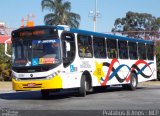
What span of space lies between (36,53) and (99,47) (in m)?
4.44

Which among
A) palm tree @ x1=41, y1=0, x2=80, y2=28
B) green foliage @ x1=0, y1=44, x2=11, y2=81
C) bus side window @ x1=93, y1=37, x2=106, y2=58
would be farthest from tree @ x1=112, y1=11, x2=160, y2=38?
bus side window @ x1=93, y1=37, x2=106, y2=58

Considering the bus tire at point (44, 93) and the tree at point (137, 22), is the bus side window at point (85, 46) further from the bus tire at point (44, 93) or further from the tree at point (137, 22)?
the tree at point (137, 22)

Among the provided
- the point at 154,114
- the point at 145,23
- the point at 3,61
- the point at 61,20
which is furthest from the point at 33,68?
the point at 145,23

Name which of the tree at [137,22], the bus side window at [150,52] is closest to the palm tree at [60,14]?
the tree at [137,22]

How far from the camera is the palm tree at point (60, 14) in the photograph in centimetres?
6944

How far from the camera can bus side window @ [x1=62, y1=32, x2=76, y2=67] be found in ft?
61.8

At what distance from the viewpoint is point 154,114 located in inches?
526

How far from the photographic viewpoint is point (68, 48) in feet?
62.4

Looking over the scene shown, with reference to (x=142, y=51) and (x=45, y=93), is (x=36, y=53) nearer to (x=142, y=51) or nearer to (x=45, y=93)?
(x=45, y=93)

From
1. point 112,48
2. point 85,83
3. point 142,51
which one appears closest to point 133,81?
point 142,51

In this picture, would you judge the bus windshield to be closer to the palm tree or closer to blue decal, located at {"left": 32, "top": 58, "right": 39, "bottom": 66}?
blue decal, located at {"left": 32, "top": 58, "right": 39, "bottom": 66}

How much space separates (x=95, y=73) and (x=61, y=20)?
48.6m

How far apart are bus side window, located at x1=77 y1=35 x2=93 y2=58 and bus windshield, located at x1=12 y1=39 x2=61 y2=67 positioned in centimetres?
176

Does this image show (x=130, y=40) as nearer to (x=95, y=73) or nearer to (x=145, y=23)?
(x=95, y=73)
